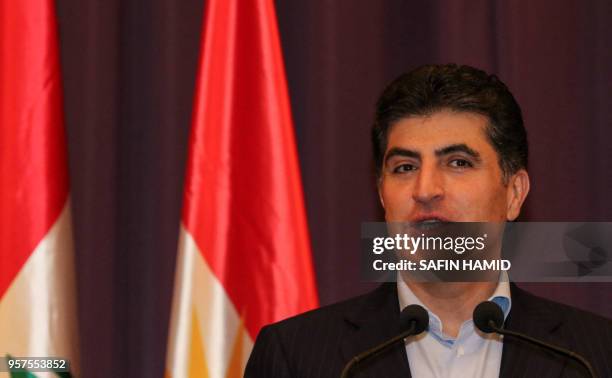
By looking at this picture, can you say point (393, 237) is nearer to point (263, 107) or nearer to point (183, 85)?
point (263, 107)

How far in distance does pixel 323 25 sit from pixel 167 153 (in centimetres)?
59

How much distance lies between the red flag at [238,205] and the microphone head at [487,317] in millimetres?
878

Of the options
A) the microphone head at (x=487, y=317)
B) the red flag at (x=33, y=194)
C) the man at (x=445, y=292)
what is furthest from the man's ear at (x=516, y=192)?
the red flag at (x=33, y=194)

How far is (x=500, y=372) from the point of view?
1.95 meters

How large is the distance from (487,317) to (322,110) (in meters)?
1.25

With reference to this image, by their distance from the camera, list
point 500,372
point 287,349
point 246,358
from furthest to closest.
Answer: point 246,358, point 287,349, point 500,372

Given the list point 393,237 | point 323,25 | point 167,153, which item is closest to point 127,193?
point 167,153

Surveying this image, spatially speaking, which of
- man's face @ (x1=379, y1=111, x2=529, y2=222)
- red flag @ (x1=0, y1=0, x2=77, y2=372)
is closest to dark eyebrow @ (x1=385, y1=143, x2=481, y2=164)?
man's face @ (x1=379, y1=111, x2=529, y2=222)

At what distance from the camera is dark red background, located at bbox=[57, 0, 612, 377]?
8.63 feet

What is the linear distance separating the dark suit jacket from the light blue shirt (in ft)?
0.14

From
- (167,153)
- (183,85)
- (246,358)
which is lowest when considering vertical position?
(246,358)

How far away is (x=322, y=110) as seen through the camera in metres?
2.70

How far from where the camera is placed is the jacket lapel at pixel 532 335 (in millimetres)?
1938

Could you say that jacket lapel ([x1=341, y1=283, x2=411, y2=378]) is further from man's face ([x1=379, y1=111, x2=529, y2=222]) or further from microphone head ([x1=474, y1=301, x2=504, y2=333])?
microphone head ([x1=474, y1=301, x2=504, y2=333])
